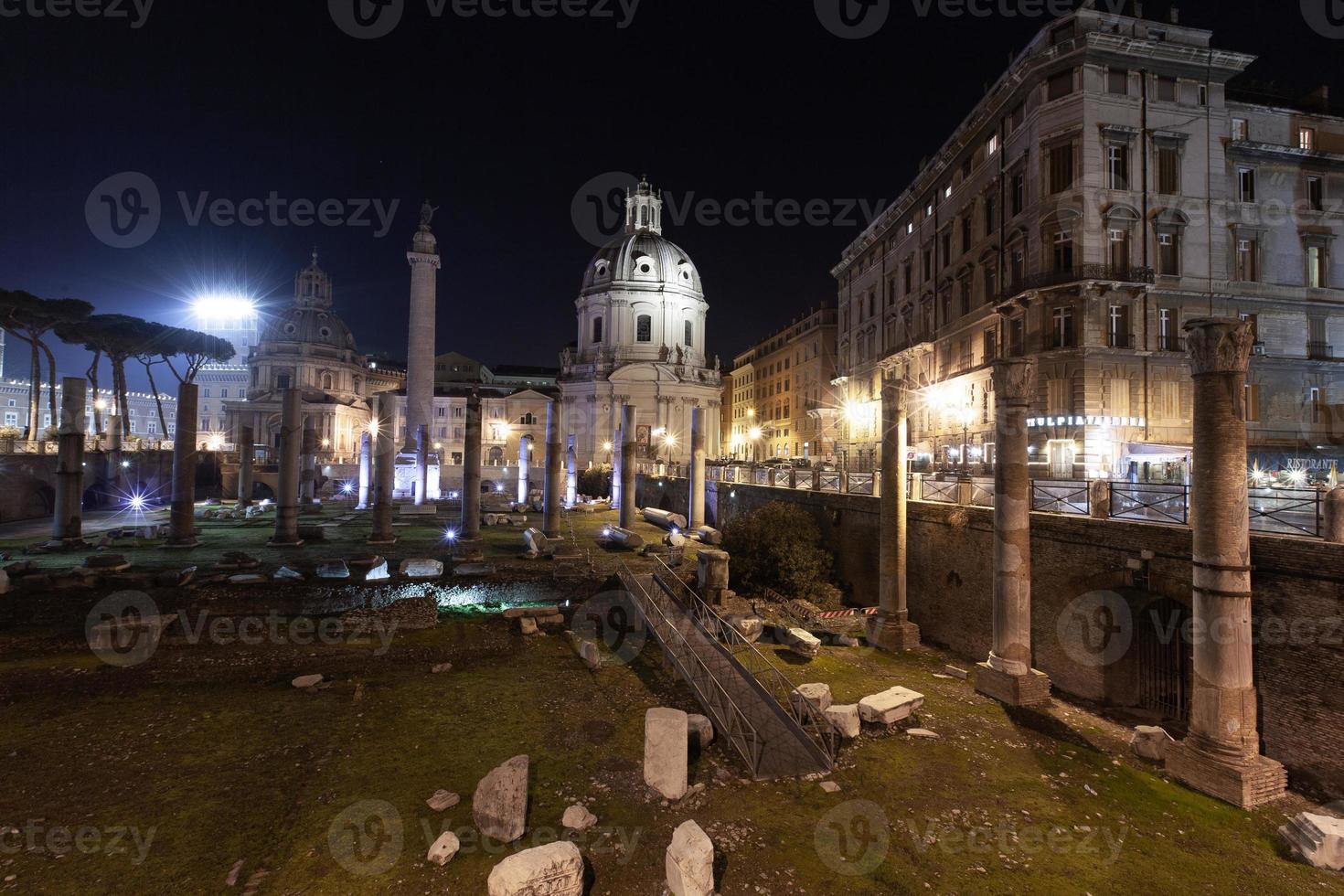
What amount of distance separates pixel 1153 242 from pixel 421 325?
46858mm

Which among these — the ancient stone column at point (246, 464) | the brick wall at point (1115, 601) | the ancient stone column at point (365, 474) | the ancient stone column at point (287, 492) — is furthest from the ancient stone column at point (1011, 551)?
the ancient stone column at point (246, 464)

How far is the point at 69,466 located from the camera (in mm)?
20609

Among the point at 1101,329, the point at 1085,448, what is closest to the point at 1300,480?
the point at 1085,448

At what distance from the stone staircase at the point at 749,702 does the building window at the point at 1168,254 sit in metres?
27.1

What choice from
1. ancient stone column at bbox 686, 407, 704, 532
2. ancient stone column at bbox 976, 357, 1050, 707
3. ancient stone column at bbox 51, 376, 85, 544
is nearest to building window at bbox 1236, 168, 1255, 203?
ancient stone column at bbox 686, 407, 704, 532

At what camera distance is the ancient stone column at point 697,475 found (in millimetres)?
27781

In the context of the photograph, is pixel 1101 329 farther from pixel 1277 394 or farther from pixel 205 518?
pixel 205 518

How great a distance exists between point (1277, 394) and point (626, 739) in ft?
111

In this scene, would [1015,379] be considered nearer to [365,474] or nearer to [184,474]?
[184,474]

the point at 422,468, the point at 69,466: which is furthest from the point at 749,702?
the point at 422,468

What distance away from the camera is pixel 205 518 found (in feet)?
97.5

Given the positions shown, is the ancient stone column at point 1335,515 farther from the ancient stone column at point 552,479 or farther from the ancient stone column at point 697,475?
the ancient stone column at point 697,475

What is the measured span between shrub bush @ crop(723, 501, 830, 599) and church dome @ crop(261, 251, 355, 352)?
76.4 metres

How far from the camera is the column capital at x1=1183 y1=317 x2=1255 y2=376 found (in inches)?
296
